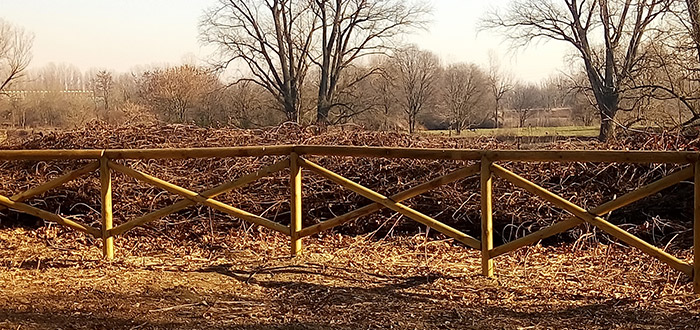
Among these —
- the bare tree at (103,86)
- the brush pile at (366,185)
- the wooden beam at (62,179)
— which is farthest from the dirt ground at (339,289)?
the bare tree at (103,86)

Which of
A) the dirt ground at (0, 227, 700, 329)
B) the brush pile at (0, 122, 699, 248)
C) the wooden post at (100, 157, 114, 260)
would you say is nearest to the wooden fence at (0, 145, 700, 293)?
the wooden post at (100, 157, 114, 260)

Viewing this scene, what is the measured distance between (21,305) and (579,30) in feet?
84.0

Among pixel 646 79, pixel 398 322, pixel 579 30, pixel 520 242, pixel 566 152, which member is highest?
pixel 579 30

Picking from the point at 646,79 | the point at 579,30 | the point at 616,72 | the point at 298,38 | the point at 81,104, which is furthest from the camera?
the point at 298,38

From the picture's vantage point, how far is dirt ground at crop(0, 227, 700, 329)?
13.8ft

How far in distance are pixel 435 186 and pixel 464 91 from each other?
105 ft

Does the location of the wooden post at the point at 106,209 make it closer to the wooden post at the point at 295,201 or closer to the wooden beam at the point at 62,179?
the wooden beam at the point at 62,179

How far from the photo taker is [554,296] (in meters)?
4.70

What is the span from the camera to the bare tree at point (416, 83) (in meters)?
34.8

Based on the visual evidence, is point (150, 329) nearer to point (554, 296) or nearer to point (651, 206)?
point (554, 296)

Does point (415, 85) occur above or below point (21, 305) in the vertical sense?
above

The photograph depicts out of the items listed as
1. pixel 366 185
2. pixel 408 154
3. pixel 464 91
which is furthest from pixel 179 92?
pixel 408 154

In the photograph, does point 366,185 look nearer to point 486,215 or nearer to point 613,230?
point 486,215

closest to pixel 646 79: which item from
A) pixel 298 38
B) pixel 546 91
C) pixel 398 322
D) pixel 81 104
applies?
pixel 398 322
